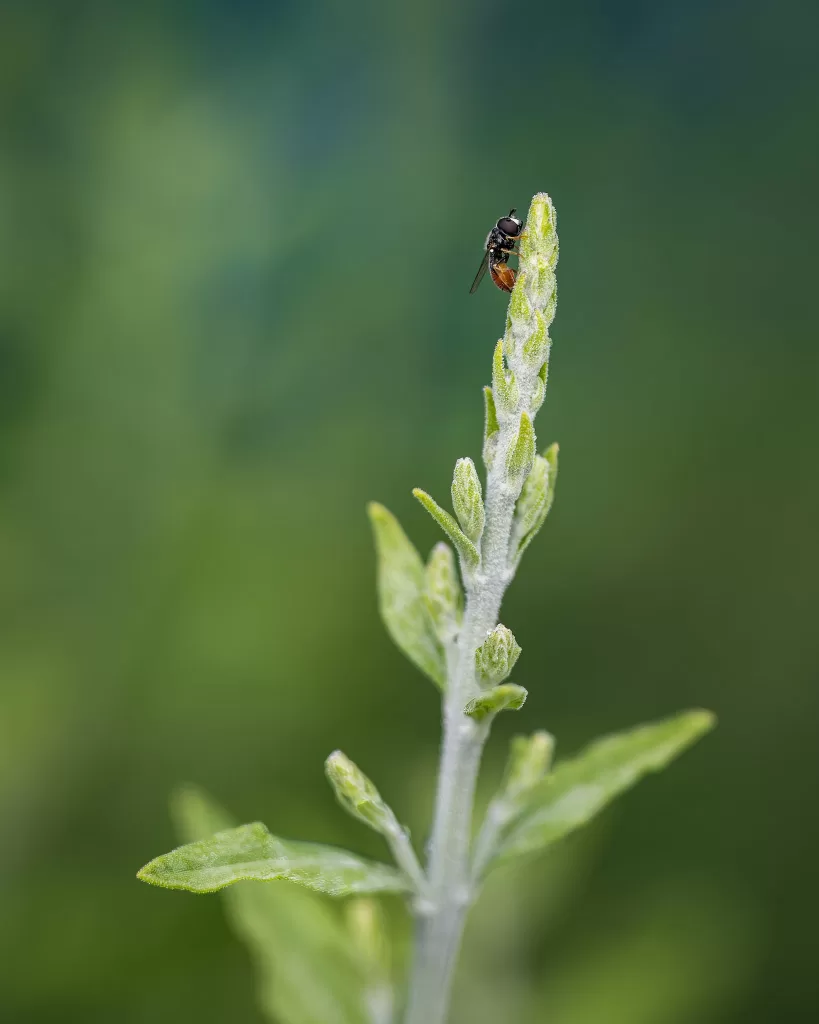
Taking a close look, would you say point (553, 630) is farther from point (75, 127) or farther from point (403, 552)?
point (75, 127)

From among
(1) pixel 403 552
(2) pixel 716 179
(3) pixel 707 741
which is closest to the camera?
(1) pixel 403 552

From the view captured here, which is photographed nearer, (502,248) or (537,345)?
(537,345)

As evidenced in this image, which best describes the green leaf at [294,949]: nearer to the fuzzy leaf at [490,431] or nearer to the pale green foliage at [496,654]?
the pale green foliage at [496,654]

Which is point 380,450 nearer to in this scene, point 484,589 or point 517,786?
point 517,786

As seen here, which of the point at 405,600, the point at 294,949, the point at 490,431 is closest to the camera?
the point at 490,431

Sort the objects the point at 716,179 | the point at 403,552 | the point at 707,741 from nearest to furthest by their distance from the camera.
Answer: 1. the point at 403,552
2. the point at 707,741
3. the point at 716,179

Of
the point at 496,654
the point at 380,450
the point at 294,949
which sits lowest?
the point at 294,949

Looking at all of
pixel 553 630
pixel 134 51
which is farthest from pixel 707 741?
pixel 134 51

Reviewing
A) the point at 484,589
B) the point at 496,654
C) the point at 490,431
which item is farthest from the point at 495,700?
the point at 490,431
